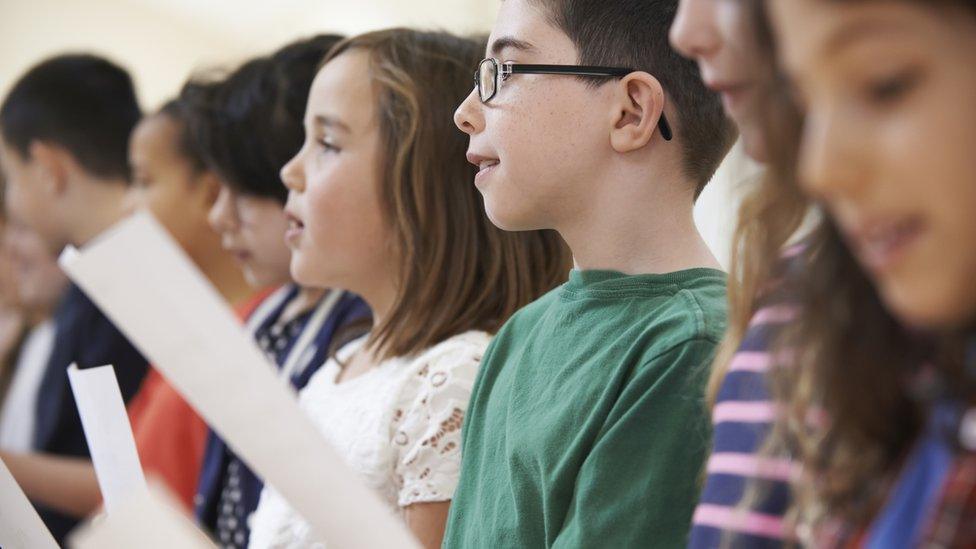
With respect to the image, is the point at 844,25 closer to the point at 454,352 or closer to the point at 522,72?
the point at 522,72

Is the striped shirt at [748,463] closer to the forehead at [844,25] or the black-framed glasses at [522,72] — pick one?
the forehead at [844,25]

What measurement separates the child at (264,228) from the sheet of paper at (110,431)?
756 millimetres

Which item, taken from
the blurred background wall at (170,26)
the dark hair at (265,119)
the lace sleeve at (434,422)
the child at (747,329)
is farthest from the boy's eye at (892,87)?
the blurred background wall at (170,26)

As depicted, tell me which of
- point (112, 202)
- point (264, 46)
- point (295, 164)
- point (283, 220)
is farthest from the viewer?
point (264, 46)

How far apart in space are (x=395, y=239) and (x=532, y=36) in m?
0.42

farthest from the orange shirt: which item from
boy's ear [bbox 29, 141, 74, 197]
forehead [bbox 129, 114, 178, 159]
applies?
boy's ear [bbox 29, 141, 74, 197]

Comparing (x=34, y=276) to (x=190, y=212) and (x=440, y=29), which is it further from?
(x=440, y=29)

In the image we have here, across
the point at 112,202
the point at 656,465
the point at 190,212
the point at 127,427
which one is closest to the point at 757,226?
the point at 656,465

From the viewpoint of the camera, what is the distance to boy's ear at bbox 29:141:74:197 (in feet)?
7.73

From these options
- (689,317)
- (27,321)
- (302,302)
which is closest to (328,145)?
(302,302)

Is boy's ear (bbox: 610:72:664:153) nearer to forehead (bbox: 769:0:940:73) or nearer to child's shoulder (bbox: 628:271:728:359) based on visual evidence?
child's shoulder (bbox: 628:271:728:359)

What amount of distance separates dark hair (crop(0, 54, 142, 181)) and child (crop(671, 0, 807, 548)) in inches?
75.9

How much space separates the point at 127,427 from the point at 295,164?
2.05 feet

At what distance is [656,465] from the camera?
32.3 inches
